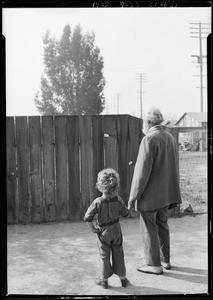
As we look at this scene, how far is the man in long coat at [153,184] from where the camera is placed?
142 inches

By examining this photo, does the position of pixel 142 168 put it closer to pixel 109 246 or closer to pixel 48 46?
pixel 109 246

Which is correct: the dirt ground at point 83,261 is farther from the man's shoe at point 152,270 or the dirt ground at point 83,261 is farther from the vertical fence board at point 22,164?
the vertical fence board at point 22,164

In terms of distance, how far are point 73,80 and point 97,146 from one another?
21292 mm

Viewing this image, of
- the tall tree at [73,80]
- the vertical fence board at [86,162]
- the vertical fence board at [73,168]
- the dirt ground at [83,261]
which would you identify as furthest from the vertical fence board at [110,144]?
the tall tree at [73,80]

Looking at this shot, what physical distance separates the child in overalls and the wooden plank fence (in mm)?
2261

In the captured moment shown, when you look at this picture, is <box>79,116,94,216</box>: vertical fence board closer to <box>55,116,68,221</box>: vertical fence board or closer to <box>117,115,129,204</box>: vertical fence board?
<box>55,116,68,221</box>: vertical fence board

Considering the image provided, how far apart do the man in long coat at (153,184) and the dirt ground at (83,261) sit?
0.28m

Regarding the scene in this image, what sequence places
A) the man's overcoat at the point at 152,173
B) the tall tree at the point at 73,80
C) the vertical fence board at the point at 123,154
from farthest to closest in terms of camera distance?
the tall tree at the point at 73,80, the vertical fence board at the point at 123,154, the man's overcoat at the point at 152,173

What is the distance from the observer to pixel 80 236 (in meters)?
4.98

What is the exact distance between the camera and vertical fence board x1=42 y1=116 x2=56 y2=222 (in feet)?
18.7

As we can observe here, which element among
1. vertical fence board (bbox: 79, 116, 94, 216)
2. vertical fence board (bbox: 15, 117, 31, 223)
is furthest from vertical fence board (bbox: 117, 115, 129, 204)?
vertical fence board (bbox: 15, 117, 31, 223)
